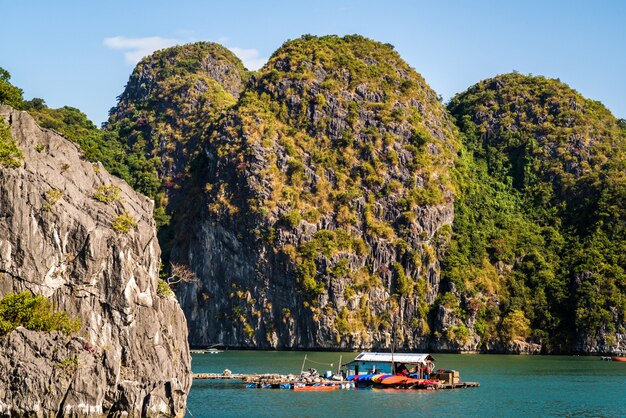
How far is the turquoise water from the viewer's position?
217 feet

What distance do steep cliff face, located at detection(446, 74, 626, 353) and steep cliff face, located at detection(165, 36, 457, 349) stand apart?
8.96 metres

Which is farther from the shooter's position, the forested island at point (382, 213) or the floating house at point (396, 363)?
the forested island at point (382, 213)

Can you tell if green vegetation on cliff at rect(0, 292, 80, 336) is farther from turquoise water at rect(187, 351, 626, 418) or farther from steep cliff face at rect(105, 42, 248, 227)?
steep cliff face at rect(105, 42, 248, 227)

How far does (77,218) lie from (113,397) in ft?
33.2

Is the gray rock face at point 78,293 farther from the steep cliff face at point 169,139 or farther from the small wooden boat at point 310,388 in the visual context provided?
the steep cliff face at point 169,139

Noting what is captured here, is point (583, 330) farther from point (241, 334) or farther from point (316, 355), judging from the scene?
point (241, 334)

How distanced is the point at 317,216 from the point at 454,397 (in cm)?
7445

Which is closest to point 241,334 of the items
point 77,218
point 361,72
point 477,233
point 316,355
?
point 316,355

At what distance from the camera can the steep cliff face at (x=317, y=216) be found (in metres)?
142

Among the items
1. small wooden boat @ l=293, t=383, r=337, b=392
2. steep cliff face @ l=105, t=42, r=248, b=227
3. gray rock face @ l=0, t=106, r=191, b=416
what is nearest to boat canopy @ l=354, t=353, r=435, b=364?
small wooden boat @ l=293, t=383, r=337, b=392

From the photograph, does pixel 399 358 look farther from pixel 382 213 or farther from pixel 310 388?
pixel 382 213

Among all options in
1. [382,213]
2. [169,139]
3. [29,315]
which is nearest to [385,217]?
[382,213]

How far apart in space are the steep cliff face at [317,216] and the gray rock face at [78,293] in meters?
87.0

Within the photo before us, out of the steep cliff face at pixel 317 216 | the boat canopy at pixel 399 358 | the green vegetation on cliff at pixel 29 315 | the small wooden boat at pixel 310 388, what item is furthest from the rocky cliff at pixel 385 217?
the green vegetation on cliff at pixel 29 315
